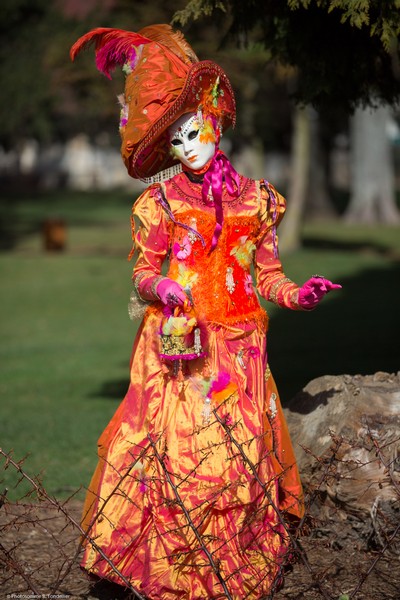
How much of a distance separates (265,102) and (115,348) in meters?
16.7

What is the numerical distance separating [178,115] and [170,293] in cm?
84

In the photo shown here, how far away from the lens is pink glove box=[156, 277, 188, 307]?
14.4 ft

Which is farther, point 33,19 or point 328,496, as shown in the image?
point 33,19

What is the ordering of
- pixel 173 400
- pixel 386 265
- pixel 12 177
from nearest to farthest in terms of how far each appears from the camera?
pixel 173 400
pixel 386 265
pixel 12 177

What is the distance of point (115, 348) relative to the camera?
12.6 m

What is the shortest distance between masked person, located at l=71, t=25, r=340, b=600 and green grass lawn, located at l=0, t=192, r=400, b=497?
208cm

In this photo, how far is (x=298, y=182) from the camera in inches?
880

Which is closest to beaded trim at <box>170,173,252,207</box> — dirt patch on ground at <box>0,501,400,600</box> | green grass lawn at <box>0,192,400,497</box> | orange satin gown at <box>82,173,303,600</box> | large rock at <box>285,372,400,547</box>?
orange satin gown at <box>82,173,303,600</box>

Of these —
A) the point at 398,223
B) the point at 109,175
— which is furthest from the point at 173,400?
the point at 109,175

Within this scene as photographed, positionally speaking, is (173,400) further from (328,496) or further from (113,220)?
(113,220)

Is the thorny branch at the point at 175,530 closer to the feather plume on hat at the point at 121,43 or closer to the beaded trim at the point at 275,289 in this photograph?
the beaded trim at the point at 275,289

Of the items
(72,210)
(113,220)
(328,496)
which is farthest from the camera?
(72,210)

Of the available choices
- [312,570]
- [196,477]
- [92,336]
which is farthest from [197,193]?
[92,336]

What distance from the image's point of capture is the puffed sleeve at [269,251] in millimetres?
4762
